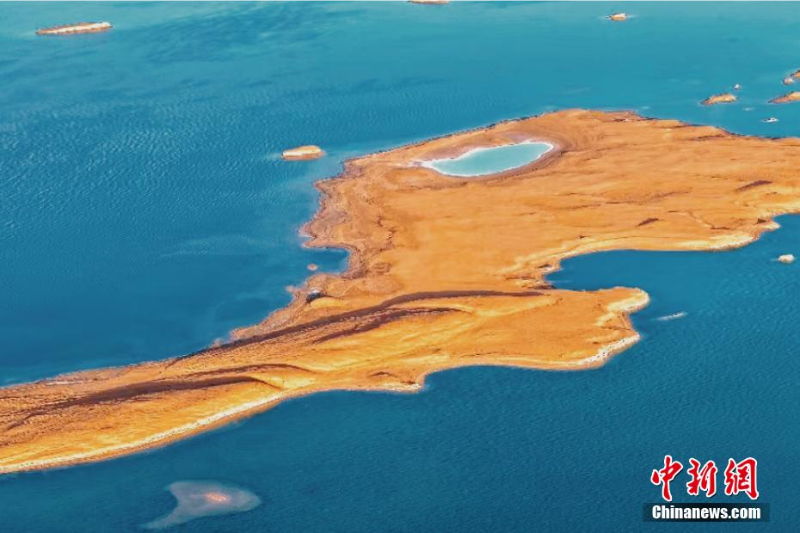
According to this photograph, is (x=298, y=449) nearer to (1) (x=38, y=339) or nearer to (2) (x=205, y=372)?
(2) (x=205, y=372)

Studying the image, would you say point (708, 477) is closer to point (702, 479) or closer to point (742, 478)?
point (702, 479)

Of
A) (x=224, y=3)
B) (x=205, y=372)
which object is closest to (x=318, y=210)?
(x=205, y=372)

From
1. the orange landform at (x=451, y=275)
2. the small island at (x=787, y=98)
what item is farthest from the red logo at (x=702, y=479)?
the small island at (x=787, y=98)

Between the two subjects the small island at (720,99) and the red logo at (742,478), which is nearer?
the red logo at (742,478)

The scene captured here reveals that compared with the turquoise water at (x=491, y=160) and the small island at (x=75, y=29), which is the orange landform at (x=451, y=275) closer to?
the turquoise water at (x=491, y=160)

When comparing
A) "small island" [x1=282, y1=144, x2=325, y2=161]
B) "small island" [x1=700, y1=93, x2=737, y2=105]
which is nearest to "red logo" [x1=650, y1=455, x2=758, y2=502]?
"small island" [x1=282, y1=144, x2=325, y2=161]

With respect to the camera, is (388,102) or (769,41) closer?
(388,102)
